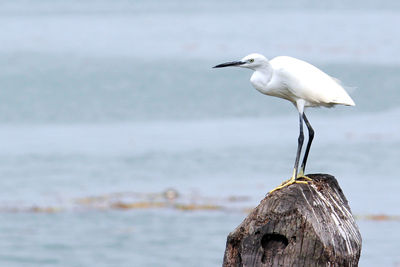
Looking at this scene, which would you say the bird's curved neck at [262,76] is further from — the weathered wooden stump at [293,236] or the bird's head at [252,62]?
the weathered wooden stump at [293,236]

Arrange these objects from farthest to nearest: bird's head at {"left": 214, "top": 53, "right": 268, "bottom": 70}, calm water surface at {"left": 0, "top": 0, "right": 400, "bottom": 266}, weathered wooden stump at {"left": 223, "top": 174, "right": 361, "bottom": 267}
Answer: calm water surface at {"left": 0, "top": 0, "right": 400, "bottom": 266}
bird's head at {"left": 214, "top": 53, "right": 268, "bottom": 70}
weathered wooden stump at {"left": 223, "top": 174, "right": 361, "bottom": 267}

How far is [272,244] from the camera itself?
15.4ft

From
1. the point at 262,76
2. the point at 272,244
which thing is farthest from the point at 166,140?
the point at 272,244

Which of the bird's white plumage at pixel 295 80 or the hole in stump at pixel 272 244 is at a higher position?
the bird's white plumage at pixel 295 80

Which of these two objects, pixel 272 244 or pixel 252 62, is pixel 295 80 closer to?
pixel 252 62

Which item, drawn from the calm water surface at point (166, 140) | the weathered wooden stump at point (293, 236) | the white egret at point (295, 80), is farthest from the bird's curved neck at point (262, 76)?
the weathered wooden stump at point (293, 236)

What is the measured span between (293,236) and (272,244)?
12cm

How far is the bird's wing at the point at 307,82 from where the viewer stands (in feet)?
20.5

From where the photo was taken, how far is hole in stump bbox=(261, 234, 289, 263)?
4.68 m

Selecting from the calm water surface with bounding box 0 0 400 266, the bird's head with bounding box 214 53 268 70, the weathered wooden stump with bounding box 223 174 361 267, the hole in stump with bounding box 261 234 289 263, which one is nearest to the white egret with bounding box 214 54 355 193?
the bird's head with bounding box 214 53 268 70

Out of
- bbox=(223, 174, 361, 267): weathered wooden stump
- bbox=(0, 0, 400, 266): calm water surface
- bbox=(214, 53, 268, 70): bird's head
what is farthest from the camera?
bbox=(0, 0, 400, 266): calm water surface

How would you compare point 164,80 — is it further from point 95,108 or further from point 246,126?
point 246,126

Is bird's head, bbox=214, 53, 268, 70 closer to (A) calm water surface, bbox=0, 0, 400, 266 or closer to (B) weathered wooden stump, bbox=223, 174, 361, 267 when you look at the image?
(A) calm water surface, bbox=0, 0, 400, 266

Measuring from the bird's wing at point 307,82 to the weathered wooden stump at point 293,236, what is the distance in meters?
1.46
